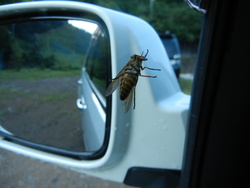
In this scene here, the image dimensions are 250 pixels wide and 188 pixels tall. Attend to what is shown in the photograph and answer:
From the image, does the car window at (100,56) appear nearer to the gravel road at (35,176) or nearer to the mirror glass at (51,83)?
the mirror glass at (51,83)

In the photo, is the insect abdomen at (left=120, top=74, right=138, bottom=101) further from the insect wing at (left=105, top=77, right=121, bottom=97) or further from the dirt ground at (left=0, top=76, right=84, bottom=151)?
the dirt ground at (left=0, top=76, right=84, bottom=151)

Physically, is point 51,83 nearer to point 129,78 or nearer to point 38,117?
point 38,117

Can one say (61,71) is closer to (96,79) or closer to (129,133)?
(96,79)

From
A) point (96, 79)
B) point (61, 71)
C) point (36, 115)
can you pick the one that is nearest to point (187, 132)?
point (96, 79)

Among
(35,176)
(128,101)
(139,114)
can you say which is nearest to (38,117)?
(35,176)

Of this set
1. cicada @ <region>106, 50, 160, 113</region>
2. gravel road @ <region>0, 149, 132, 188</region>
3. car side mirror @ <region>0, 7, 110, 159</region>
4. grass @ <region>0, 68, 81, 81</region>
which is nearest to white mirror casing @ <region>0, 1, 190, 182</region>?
car side mirror @ <region>0, 7, 110, 159</region>
